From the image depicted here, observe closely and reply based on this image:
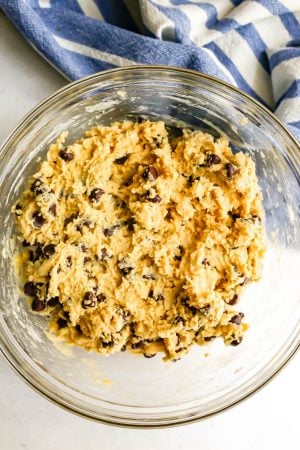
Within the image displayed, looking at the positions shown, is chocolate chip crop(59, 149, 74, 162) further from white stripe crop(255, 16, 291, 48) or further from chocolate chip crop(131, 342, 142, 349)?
white stripe crop(255, 16, 291, 48)

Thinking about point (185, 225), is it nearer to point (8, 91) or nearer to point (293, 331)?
point (293, 331)

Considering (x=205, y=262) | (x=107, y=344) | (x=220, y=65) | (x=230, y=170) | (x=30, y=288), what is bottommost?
(x=107, y=344)

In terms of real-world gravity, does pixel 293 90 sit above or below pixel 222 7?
below

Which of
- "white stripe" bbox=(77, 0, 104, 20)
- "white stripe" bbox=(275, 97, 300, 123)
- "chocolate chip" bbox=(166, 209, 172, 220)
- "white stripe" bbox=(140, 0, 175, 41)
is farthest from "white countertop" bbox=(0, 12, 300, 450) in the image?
"white stripe" bbox=(275, 97, 300, 123)

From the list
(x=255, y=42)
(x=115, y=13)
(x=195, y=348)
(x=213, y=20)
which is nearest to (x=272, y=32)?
(x=255, y=42)

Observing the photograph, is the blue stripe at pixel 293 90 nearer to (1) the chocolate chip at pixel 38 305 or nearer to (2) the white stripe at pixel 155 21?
(2) the white stripe at pixel 155 21

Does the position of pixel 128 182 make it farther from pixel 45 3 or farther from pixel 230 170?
pixel 45 3

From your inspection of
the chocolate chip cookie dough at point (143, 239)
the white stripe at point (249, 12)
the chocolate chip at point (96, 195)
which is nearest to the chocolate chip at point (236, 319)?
the chocolate chip cookie dough at point (143, 239)
